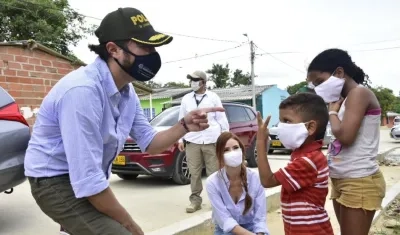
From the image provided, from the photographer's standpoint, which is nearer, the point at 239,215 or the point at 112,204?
the point at 112,204

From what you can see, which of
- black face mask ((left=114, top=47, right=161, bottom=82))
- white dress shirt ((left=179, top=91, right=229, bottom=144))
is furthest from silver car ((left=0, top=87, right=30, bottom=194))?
white dress shirt ((left=179, top=91, right=229, bottom=144))

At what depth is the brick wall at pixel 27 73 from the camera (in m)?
7.11

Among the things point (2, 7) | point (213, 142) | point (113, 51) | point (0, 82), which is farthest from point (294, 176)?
point (2, 7)

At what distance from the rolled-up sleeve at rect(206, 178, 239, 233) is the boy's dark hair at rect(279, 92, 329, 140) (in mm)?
1107

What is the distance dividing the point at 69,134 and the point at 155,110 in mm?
27681

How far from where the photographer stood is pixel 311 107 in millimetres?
2277

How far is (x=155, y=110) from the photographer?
29.2 metres

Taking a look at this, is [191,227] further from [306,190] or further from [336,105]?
[336,105]

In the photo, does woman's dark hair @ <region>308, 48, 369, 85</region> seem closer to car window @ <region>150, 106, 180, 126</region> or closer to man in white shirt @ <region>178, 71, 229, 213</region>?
man in white shirt @ <region>178, 71, 229, 213</region>

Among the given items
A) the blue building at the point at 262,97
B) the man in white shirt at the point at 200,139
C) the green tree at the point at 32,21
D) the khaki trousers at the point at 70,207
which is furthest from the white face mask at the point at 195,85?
the blue building at the point at 262,97

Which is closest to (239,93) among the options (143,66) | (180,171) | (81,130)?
(180,171)

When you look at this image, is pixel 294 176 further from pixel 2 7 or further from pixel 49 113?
pixel 2 7

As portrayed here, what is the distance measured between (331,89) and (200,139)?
2.95m

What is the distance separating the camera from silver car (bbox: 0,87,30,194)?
2.62m
